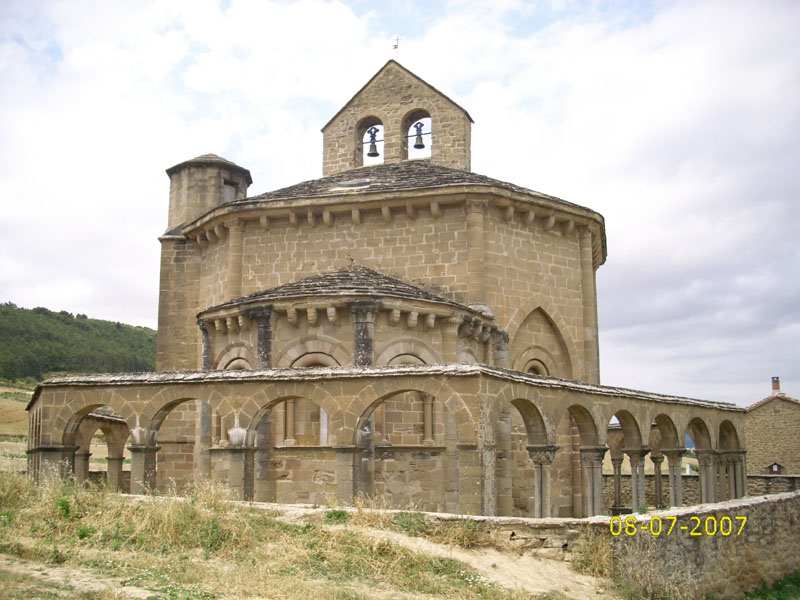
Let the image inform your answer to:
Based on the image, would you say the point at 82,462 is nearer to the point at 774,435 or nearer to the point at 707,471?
the point at 707,471

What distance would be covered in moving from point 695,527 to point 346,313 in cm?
671

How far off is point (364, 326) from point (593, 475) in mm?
4549

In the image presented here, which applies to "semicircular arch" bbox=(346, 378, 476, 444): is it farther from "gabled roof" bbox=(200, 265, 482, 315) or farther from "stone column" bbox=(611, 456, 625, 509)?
"stone column" bbox=(611, 456, 625, 509)

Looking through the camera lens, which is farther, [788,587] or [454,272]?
[454,272]

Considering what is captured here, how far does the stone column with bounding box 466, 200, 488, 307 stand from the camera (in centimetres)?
1625

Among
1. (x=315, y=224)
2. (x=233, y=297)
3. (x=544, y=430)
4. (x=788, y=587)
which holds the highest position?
(x=315, y=224)

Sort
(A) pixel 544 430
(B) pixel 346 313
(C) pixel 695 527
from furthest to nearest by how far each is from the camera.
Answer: (B) pixel 346 313 → (A) pixel 544 430 → (C) pixel 695 527

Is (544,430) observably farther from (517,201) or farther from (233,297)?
(233,297)

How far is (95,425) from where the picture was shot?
18.3 metres

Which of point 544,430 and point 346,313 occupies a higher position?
point 346,313

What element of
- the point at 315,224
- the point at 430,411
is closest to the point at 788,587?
the point at 430,411

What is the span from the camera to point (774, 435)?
97.2ft

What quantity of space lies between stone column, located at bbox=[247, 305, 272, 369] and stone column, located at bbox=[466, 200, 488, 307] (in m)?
4.09
